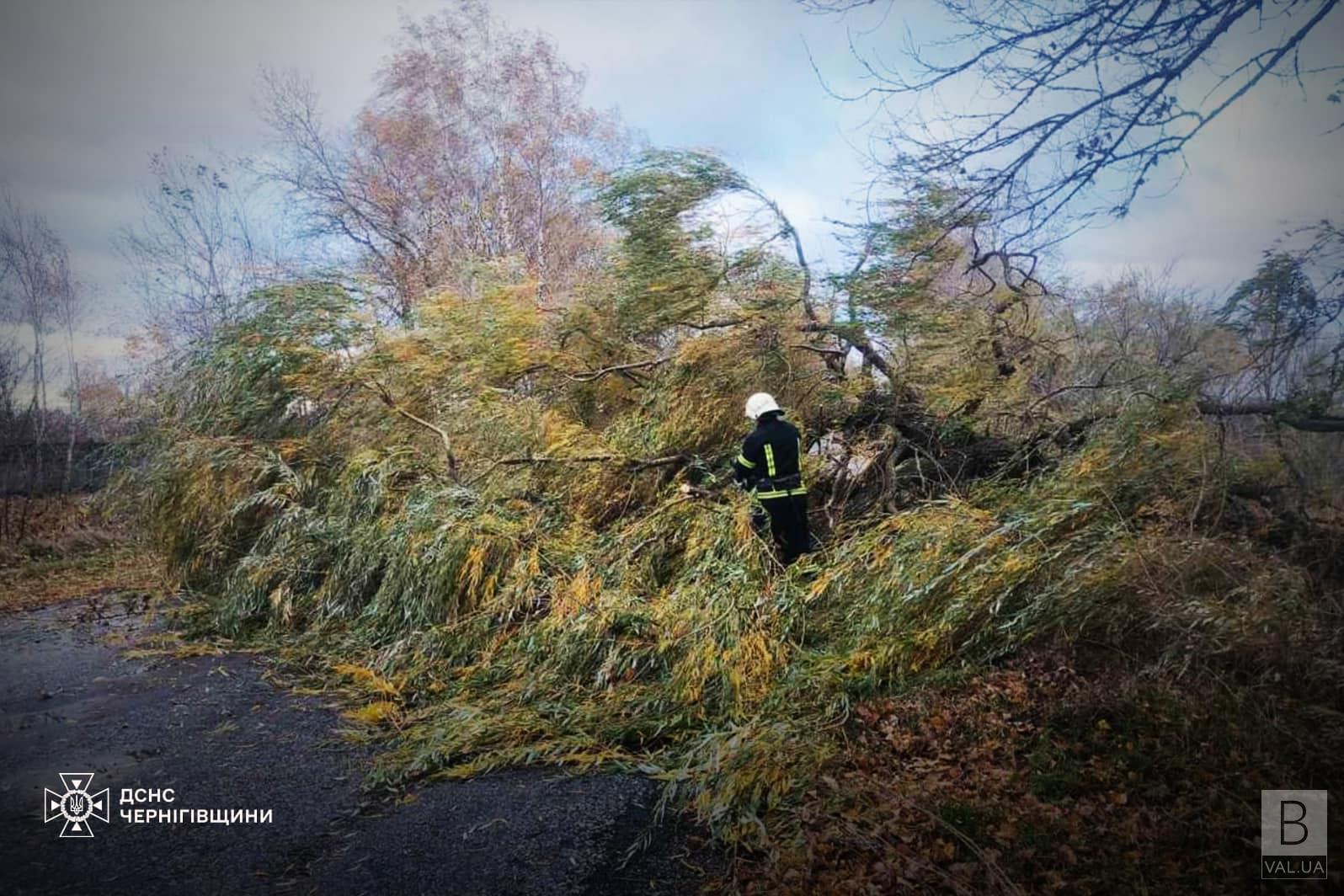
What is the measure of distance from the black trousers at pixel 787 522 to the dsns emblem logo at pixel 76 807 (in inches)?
151

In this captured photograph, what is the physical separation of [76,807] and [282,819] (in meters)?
0.95

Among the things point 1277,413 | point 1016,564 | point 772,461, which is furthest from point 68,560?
point 1277,413

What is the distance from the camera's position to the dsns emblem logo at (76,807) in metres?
3.28

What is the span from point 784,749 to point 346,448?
5.85 metres

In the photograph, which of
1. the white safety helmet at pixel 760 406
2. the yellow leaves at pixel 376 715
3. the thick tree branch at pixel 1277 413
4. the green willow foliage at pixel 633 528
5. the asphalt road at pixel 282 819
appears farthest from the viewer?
the white safety helmet at pixel 760 406

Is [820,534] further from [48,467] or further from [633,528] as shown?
[48,467]

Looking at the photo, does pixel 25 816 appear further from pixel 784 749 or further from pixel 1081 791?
pixel 1081 791

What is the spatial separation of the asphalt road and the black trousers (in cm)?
227

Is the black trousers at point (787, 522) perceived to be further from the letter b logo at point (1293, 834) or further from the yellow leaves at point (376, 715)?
the letter b logo at point (1293, 834)

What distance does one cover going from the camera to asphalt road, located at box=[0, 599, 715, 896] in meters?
2.89

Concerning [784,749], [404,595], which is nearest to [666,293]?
[404,595]

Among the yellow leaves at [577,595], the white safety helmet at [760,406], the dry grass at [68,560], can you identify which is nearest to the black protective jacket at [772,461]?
the white safety helmet at [760,406]

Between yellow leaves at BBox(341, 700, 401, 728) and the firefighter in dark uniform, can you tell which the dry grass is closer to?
yellow leaves at BBox(341, 700, 401, 728)

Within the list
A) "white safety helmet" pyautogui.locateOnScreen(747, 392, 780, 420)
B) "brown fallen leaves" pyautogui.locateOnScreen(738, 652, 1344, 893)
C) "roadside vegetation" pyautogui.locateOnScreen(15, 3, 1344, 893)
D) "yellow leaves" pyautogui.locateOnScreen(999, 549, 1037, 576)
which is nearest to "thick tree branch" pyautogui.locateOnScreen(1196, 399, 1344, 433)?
"roadside vegetation" pyautogui.locateOnScreen(15, 3, 1344, 893)
